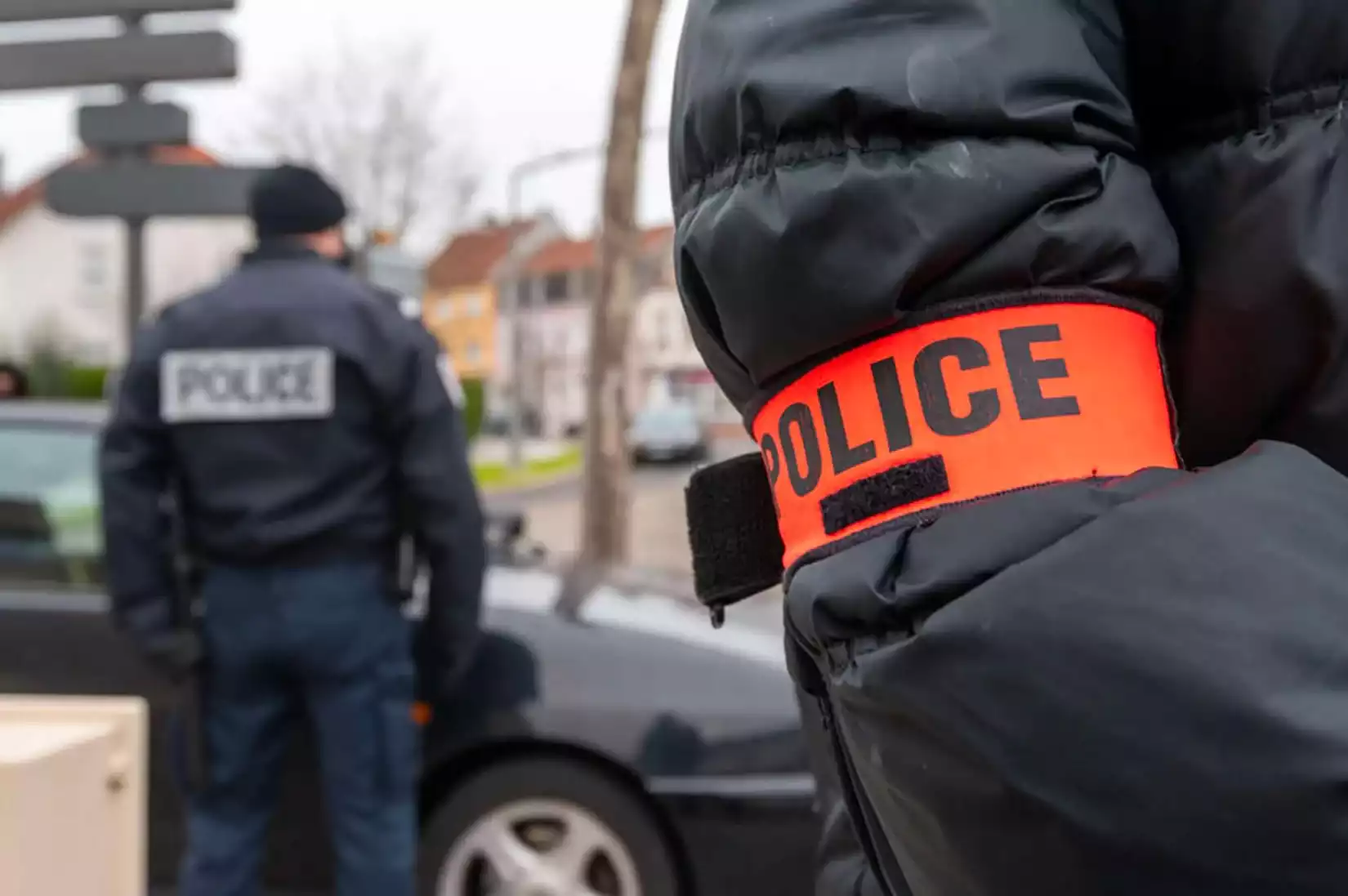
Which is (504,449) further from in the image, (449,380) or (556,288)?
(449,380)

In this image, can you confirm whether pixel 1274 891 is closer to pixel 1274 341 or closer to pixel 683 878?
pixel 1274 341

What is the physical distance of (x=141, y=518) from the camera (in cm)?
273

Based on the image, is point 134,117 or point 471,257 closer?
point 134,117

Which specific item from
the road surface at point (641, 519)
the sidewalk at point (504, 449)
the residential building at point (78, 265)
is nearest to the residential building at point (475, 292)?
the sidewalk at point (504, 449)

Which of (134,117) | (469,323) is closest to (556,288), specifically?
(469,323)

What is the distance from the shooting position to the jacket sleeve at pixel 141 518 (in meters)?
2.70

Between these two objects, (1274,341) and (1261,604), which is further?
(1274,341)

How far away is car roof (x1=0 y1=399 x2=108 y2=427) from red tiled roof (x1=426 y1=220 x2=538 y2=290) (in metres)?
55.8

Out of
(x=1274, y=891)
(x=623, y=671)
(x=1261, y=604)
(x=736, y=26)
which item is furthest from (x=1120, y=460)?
(x=623, y=671)

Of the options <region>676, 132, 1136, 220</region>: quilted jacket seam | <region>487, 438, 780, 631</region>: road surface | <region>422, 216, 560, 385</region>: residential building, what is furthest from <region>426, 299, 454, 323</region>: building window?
<region>676, 132, 1136, 220</region>: quilted jacket seam

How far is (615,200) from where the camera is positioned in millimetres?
7488

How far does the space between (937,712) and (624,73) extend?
7051mm

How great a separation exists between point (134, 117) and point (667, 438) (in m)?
25.7

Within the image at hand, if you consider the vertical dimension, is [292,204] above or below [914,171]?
below
